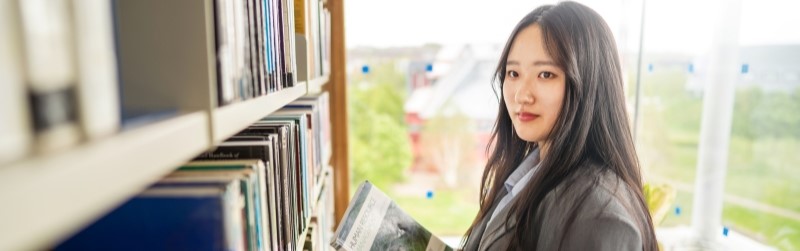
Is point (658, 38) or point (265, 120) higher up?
point (658, 38)

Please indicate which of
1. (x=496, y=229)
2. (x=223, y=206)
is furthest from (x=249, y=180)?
(x=496, y=229)

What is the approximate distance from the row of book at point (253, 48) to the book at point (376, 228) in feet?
1.23

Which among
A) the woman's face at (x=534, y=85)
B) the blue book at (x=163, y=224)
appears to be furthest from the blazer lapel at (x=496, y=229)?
the blue book at (x=163, y=224)

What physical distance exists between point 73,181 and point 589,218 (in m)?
1.01

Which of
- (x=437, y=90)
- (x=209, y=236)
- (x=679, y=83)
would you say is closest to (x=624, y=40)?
(x=679, y=83)

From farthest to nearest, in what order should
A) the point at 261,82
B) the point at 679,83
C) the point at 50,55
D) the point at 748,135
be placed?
the point at 679,83, the point at 748,135, the point at 261,82, the point at 50,55

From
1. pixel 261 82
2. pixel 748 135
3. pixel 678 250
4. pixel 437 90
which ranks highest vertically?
pixel 261 82

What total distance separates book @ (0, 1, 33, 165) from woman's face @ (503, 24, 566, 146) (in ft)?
→ 3.89

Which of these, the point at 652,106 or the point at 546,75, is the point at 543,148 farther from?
the point at 652,106

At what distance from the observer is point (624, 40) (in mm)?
2783

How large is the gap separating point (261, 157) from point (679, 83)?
8.44 ft

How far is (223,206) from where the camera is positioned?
0.50 m

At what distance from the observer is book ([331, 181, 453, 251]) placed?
121 centimetres

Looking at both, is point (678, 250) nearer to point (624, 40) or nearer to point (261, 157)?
point (624, 40)
